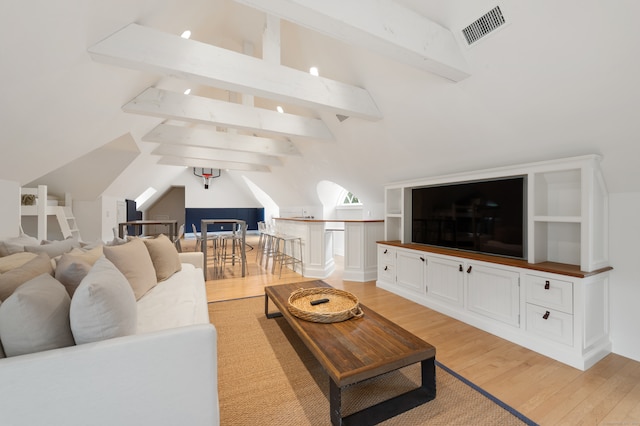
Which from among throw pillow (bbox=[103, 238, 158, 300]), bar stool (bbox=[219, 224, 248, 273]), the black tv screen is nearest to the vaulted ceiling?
the black tv screen

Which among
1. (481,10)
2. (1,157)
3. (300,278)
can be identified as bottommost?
(300,278)

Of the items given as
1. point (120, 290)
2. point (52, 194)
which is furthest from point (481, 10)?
point (52, 194)

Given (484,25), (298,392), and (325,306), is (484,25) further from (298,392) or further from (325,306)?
(298,392)

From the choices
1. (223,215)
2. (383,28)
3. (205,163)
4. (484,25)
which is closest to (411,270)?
(484,25)

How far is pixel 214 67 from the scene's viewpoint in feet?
7.32

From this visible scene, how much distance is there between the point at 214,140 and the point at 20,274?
3.71 metres

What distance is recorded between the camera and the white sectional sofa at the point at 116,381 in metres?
0.94

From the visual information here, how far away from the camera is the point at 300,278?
188 inches

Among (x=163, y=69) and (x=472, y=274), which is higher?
(x=163, y=69)

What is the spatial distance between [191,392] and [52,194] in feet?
19.1

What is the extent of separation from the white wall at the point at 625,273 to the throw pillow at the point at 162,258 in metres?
4.10

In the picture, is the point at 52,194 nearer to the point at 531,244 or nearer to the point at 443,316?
the point at 443,316

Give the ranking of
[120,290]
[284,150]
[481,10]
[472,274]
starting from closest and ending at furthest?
[120,290] → [481,10] → [472,274] → [284,150]

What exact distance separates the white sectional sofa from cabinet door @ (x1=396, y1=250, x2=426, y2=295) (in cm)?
287
